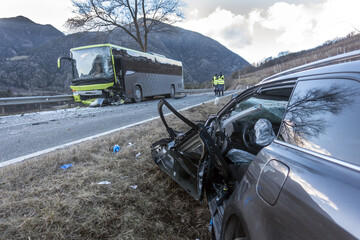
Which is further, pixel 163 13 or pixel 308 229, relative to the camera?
pixel 163 13

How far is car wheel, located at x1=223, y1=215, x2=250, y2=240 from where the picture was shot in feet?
4.10

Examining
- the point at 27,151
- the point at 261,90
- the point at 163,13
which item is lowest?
the point at 27,151

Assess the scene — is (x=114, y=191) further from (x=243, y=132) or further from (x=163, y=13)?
(x=163, y=13)

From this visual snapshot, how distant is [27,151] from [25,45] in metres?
56.0

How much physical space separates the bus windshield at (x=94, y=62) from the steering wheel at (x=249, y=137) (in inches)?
385

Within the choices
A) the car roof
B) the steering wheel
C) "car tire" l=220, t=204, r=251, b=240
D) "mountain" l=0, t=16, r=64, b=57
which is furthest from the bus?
"mountain" l=0, t=16, r=64, b=57

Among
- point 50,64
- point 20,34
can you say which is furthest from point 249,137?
point 20,34

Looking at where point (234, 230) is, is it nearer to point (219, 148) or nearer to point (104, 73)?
point (219, 148)

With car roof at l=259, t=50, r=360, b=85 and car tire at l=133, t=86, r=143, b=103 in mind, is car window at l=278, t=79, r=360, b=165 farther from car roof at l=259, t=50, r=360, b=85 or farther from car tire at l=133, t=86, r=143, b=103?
car tire at l=133, t=86, r=143, b=103

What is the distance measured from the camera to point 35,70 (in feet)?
103

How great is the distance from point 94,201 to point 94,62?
34.1ft

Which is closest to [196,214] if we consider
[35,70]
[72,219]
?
[72,219]

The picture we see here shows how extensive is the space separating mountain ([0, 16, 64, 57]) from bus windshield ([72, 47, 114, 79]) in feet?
127

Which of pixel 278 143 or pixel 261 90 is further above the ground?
pixel 261 90
